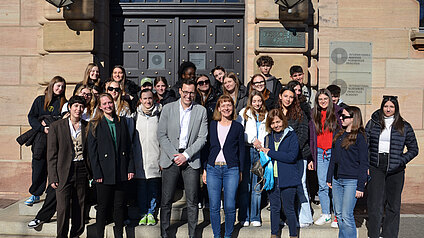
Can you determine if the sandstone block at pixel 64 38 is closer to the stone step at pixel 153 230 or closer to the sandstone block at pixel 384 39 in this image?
the stone step at pixel 153 230

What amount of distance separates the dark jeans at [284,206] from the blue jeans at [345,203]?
1.80 feet

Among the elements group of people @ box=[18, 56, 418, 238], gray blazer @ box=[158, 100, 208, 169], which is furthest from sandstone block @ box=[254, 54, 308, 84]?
gray blazer @ box=[158, 100, 208, 169]

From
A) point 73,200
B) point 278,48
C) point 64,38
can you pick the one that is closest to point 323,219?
point 278,48

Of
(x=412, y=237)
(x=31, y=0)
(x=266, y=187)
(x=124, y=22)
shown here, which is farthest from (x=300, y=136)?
(x=31, y=0)

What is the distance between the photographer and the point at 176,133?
5.75 metres

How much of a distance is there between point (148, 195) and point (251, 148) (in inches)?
64.2

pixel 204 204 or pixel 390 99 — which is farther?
pixel 204 204

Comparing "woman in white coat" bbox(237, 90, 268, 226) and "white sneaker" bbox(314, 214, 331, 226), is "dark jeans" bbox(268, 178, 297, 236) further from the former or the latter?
"white sneaker" bbox(314, 214, 331, 226)

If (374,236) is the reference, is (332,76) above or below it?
above

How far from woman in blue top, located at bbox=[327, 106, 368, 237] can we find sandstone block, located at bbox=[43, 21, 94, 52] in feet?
15.9

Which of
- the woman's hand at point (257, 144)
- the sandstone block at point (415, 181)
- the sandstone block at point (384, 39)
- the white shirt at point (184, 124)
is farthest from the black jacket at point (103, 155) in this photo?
the sandstone block at point (415, 181)

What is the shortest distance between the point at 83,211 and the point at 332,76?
207 inches

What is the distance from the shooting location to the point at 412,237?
6223 millimetres

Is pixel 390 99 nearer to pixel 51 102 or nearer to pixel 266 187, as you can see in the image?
pixel 266 187
